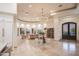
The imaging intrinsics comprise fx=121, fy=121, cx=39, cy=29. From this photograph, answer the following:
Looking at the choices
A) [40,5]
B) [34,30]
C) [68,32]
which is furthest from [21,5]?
[68,32]

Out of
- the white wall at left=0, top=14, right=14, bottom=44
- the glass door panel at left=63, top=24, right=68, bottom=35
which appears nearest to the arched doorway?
the glass door panel at left=63, top=24, right=68, bottom=35

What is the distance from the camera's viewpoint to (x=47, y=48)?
3.01m

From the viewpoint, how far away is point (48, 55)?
9.22 feet

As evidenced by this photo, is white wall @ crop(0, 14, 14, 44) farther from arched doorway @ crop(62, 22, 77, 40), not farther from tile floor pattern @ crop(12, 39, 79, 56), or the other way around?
arched doorway @ crop(62, 22, 77, 40)

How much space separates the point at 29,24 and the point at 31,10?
355mm

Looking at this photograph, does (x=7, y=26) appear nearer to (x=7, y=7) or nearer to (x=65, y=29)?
(x=7, y=7)

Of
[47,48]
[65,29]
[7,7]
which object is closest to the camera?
[7,7]

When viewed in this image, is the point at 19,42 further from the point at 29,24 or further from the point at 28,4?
the point at 28,4

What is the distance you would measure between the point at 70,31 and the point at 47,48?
751 millimetres

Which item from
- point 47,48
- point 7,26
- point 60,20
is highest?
point 60,20

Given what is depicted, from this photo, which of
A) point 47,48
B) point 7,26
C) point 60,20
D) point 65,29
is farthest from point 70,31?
point 7,26

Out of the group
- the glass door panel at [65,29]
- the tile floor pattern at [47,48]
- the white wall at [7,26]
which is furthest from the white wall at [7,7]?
the glass door panel at [65,29]

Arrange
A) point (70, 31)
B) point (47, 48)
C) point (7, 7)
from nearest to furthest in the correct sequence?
point (7, 7)
point (47, 48)
point (70, 31)

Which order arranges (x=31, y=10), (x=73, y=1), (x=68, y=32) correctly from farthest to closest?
(x=68, y=32) → (x=31, y=10) → (x=73, y=1)
